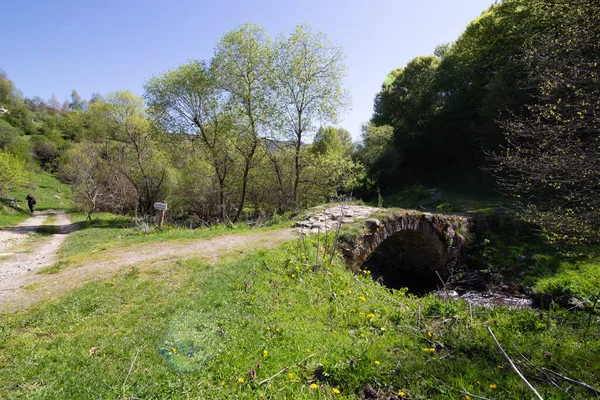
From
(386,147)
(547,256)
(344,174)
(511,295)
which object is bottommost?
(511,295)

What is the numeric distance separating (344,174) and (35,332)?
14.7 metres

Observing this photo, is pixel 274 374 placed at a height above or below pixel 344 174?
below

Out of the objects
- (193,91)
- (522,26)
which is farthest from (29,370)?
(522,26)

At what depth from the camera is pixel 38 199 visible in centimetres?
2845

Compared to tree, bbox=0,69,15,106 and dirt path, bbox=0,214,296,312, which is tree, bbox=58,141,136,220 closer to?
dirt path, bbox=0,214,296,312

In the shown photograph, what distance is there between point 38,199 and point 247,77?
88.9ft

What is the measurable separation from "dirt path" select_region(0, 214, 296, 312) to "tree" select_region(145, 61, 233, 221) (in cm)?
785

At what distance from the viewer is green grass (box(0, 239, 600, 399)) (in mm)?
2801

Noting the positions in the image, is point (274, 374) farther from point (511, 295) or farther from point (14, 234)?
point (14, 234)

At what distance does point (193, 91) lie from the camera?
16438 mm

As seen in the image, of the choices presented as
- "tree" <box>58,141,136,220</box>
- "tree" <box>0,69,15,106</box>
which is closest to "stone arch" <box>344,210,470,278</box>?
"tree" <box>58,141,136,220</box>

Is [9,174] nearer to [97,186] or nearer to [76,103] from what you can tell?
[97,186]

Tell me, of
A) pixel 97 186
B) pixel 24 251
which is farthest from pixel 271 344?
pixel 97 186

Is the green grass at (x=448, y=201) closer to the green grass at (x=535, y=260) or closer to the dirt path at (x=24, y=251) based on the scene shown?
the green grass at (x=535, y=260)
